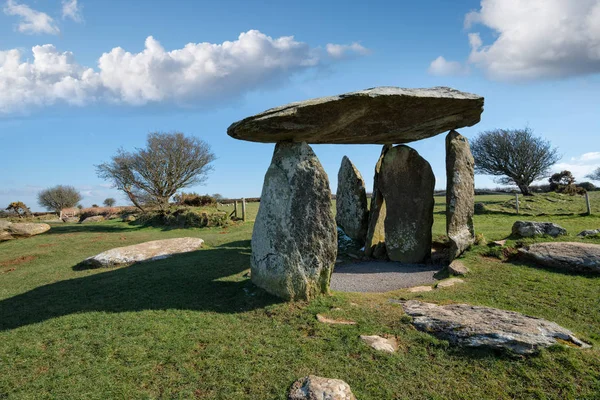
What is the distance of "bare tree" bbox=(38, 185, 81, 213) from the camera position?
49.5 metres

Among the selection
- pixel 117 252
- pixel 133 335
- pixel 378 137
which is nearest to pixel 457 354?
pixel 133 335

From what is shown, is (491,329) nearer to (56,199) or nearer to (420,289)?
(420,289)

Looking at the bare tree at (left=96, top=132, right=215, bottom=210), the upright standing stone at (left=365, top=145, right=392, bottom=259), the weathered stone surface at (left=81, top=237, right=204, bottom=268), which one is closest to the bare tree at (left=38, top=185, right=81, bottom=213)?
the bare tree at (left=96, top=132, right=215, bottom=210)

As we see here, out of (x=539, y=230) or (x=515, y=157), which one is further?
(x=515, y=157)

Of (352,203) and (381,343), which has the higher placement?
(352,203)

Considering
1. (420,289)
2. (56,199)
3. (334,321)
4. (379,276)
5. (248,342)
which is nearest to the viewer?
(248,342)

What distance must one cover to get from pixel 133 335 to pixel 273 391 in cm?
276

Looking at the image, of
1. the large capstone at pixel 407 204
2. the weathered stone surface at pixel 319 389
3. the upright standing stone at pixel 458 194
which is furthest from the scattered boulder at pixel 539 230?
the weathered stone surface at pixel 319 389

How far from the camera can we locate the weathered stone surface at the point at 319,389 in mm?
4172

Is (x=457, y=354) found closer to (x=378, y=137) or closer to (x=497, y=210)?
(x=378, y=137)

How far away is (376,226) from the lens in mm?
12703

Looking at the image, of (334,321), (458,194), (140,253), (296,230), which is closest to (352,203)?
(458,194)

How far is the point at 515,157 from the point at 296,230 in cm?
3489

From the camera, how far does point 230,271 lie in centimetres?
977
